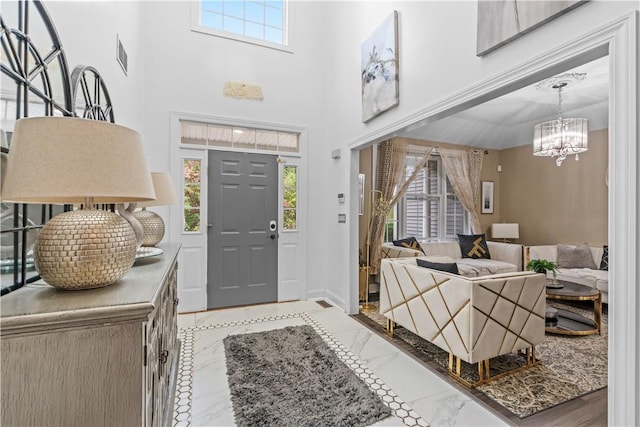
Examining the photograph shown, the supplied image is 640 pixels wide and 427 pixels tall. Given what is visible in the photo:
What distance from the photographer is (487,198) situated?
20.6 ft

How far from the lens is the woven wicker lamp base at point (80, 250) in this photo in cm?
86

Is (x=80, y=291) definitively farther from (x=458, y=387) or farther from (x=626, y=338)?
(x=458, y=387)

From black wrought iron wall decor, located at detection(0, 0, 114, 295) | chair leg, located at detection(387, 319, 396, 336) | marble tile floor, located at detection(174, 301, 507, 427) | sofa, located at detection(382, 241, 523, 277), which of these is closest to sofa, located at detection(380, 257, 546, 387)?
marble tile floor, located at detection(174, 301, 507, 427)

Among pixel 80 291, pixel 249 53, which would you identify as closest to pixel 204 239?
pixel 249 53

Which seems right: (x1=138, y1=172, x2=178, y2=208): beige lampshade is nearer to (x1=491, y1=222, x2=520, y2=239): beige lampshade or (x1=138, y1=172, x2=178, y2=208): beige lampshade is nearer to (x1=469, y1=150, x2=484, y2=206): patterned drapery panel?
(x1=469, y1=150, x2=484, y2=206): patterned drapery panel

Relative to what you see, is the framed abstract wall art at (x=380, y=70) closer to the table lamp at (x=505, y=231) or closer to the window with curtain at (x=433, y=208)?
the window with curtain at (x=433, y=208)

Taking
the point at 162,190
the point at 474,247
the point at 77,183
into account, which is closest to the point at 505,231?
the point at 474,247

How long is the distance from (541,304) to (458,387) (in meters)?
0.97

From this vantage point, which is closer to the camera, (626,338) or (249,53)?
(626,338)

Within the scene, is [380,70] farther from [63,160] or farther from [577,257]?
[577,257]

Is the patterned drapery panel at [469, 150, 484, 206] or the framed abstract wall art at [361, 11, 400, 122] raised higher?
the framed abstract wall art at [361, 11, 400, 122]

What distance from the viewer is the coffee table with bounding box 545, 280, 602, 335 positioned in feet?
10.2

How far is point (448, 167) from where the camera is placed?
5902 millimetres

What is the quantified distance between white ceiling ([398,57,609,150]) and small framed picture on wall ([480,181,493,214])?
2.56 ft
